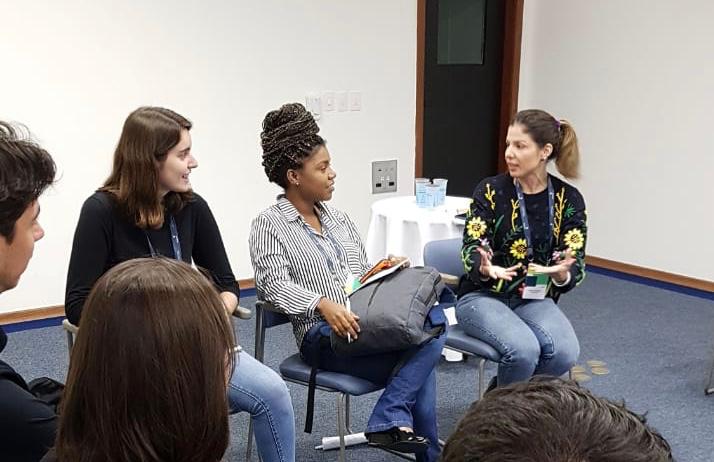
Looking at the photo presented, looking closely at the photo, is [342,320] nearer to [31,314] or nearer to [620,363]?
[620,363]

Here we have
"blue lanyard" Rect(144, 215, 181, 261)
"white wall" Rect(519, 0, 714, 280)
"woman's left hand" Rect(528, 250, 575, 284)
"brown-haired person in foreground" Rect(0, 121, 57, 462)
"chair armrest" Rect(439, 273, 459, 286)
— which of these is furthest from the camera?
"white wall" Rect(519, 0, 714, 280)

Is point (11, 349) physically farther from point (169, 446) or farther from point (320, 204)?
point (169, 446)

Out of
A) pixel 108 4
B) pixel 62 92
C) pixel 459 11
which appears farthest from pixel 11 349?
pixel 459 11

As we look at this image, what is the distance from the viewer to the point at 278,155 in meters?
2.45

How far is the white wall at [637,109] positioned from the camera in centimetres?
449

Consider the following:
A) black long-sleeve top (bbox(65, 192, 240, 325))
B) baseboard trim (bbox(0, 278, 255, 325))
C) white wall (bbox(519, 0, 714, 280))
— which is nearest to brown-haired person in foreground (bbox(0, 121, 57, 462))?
black long-sleeve top (bbox(65, 192, 240, 325))

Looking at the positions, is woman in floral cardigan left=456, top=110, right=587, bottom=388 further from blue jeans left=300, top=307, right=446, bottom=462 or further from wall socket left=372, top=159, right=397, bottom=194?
wall socket left=372, top=159, right=397, bottom=194

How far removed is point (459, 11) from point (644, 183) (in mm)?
1700

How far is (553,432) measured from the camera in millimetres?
578

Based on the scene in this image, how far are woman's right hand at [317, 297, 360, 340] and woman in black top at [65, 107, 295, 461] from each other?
22 centimetres

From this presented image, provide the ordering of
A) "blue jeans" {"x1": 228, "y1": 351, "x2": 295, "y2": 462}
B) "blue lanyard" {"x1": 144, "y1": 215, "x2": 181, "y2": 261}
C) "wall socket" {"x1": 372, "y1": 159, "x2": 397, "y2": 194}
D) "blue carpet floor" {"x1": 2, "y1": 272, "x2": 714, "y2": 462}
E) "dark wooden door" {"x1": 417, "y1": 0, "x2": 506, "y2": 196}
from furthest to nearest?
"dark wooden door" {"x1": 417, "y1": 0, "x2": 506, "y2": 196}, "wall socket" {"x1": 372, "y1": 159, "x2": 397, "y2": 194}, "blue carpet floor" {"x1": 2, "y1": 272, "x2": 714, "y2": 462}, "blue lanyard" {"x1": 144, "y1": 215, "x2": 181, "y2": 261}, "blue jeans" {"x1": 228, "y1": 351, "x2": 295, "y2": 462}

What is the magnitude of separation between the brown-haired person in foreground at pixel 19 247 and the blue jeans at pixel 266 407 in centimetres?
74

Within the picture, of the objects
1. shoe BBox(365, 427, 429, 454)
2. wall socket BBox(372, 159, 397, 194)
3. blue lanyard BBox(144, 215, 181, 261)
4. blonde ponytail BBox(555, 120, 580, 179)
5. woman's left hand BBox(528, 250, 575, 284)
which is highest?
blonde ponytail BBox(555, 120, 580, 179)

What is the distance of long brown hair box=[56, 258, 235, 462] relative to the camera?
3.17 feet
